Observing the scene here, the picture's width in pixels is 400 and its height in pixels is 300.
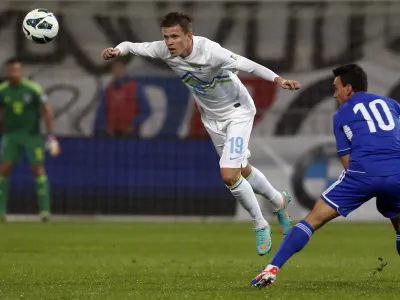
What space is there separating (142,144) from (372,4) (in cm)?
436

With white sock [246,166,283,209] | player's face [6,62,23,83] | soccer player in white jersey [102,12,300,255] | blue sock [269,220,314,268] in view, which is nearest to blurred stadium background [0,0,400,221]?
player's face [6,62,23,83]

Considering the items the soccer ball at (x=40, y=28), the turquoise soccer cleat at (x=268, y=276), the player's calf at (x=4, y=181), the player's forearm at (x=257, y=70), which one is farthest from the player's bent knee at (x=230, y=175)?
the player's calf at (x=4, y=181)

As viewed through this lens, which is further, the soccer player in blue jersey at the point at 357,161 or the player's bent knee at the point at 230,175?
the player's bent knee at the point at 230,175

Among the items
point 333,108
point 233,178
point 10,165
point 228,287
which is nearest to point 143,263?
point 233,178

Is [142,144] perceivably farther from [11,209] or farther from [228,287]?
[228,287]

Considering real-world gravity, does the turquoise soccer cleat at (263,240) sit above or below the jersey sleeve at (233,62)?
below

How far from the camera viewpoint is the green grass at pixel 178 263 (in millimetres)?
7789

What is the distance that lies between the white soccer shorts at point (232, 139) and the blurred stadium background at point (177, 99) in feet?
24.0

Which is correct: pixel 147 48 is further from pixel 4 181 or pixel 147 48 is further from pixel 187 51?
pixel 4 181

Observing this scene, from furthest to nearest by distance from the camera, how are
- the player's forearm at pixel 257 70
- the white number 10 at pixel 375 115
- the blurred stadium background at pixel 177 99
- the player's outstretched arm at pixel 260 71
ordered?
the blurred stadium background at pixel 177 99
the player's forearm at pixel 257 70
the player's outstretched arm at pixel 260 71
the white number 10 at pixel 375 115

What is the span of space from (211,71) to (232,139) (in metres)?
0.64

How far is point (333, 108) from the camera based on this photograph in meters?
17.6

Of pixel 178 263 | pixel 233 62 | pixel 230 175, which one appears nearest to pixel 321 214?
pixel 230 175

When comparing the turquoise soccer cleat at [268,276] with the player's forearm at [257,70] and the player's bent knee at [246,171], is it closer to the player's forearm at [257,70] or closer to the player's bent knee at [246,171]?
the player's forearm at [257,70]
